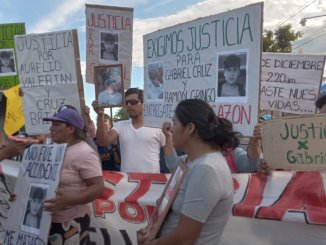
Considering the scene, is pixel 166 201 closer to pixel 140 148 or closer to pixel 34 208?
pixel 34 208

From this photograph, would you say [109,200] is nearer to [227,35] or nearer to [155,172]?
[155,172]

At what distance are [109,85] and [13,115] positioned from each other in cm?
A: 139

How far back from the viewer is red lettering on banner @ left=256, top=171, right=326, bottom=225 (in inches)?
117

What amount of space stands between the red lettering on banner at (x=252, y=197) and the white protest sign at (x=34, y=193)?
50.9 inches

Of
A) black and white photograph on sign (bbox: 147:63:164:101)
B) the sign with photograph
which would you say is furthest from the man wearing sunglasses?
the sign with photograph

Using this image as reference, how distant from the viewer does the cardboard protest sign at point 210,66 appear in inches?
128

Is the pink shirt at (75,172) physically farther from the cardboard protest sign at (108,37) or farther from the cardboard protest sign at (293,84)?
the cardboard protest sign at (293,84)

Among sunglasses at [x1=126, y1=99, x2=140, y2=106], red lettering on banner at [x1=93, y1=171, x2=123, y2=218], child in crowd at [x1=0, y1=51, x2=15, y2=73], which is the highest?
child in crowd at [x1=0, y1=51, x2=15, y2=73]

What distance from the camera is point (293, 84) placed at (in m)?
5.11

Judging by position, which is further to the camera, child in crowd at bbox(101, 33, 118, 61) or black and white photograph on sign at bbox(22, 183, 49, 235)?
child in crowd at bbox(101, 33, 118, 61)

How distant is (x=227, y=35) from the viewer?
347 centimetres

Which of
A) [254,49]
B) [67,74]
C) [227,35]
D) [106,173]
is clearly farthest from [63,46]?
[254,49]

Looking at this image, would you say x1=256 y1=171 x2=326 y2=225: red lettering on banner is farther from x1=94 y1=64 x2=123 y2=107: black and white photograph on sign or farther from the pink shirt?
x1=94 y1=64 x2=123 y2=107: black and white photograph on sign

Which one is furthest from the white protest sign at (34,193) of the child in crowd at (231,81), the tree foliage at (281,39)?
the tree foliage at (281,39)
